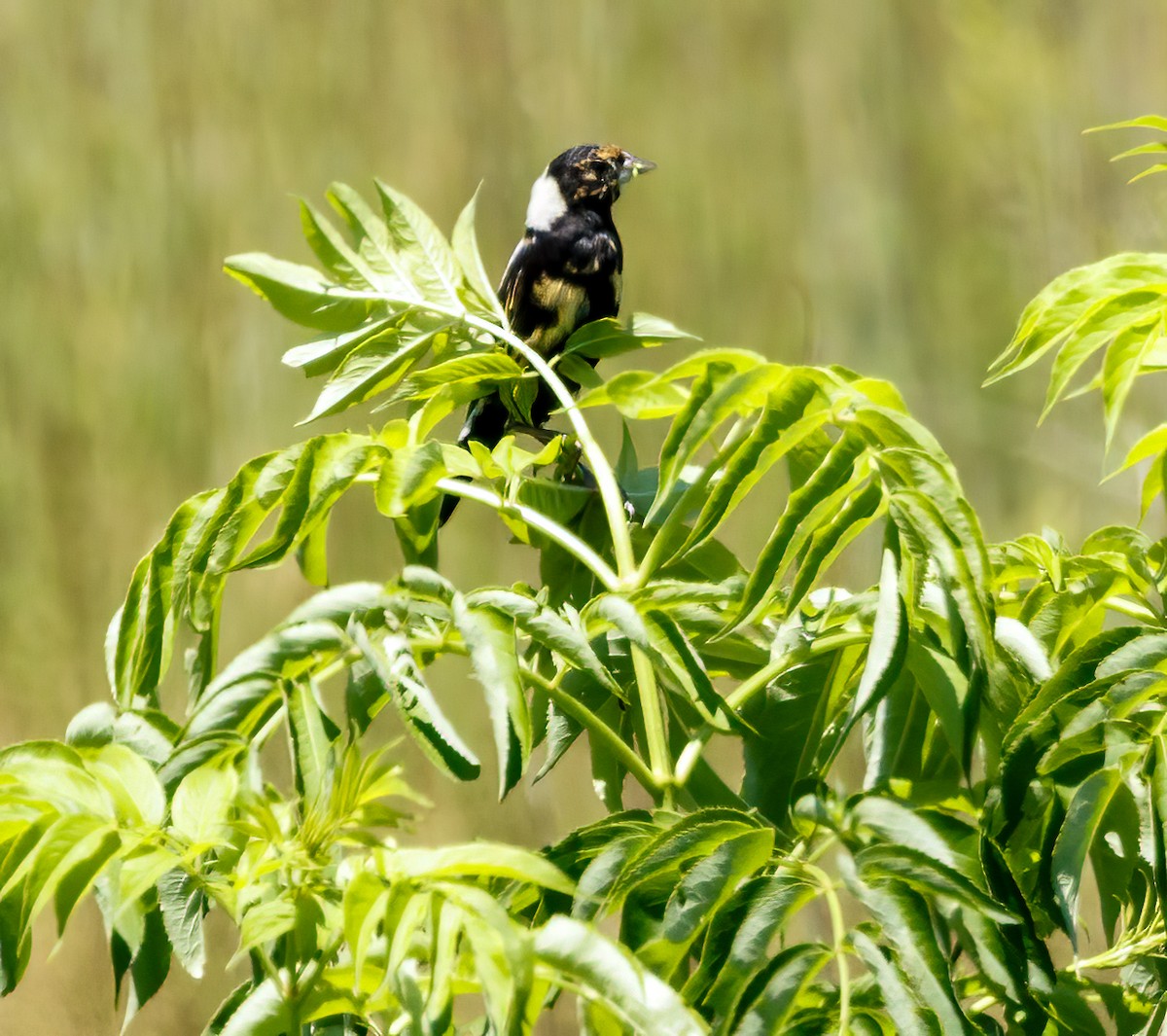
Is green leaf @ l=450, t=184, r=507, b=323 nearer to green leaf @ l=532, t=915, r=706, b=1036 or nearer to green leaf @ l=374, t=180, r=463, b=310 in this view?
green leaf @ l=374, t=180, r=463, b=310

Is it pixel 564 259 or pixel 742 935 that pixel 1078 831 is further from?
pixel 564 259

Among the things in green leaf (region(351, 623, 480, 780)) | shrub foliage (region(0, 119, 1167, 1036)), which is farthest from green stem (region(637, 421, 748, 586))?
green leaf (region(351, 623, 480, 780))

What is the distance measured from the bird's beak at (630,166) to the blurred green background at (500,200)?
15 centimetres

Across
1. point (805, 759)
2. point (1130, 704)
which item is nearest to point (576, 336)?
→ point (805, 759)

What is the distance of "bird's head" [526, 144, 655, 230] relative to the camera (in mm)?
1654

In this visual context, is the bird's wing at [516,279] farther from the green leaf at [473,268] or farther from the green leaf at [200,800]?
the green leaf at [200,800]

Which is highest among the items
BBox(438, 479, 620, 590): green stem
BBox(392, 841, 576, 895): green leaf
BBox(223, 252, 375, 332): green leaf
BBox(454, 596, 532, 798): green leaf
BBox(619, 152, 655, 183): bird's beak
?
BBox(619, 152, 655, 183): bird's beak

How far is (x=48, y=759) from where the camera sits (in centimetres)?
52

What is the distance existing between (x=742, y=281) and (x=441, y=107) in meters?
0.49

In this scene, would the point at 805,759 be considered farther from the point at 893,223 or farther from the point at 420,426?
the point at 893,223

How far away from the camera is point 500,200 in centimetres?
179

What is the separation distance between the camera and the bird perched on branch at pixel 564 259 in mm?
1542

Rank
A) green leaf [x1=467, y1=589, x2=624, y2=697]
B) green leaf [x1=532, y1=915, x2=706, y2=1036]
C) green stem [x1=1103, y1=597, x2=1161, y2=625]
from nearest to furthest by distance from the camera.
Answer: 1. green leaf [x1=532, y1=915, x2=706, y2=1036]
2. green leaf [x1=467, y1=589, x2=624, y2=697]
3. green stem [x1=1103, y1=597, x2=1161, y2=625]

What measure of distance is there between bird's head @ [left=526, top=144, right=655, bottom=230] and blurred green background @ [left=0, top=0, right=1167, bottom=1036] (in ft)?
0.38
